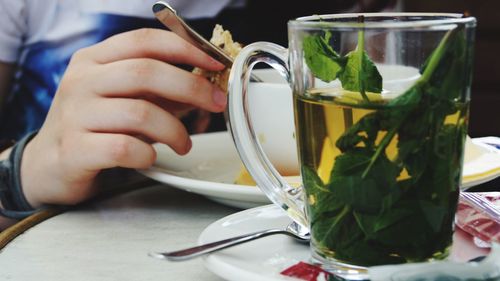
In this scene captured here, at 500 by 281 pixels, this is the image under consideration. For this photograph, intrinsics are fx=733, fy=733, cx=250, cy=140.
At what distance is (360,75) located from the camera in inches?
19.1

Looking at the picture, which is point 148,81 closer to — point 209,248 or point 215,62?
point 215,62

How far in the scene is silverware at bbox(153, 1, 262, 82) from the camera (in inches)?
26.0

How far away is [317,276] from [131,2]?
2.63 feet

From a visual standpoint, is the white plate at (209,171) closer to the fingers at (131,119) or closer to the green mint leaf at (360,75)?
the fingers at (131,119)

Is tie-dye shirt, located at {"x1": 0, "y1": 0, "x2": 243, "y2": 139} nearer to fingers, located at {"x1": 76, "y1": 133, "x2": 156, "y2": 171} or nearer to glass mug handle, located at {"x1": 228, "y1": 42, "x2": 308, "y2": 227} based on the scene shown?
fingers, located at {"x1": 76, "y1": 133, "x2": 156, "y2": 171}

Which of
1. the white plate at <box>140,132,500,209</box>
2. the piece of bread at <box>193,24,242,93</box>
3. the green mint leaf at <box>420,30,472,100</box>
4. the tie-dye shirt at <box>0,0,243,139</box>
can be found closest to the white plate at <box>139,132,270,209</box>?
the white plate at <box>140,132,500,209</box>

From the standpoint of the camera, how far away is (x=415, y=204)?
459mm

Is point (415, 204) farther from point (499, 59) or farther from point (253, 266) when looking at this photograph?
point (499, 59)

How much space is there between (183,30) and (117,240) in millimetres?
210

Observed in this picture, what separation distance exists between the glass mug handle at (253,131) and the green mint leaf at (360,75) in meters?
0.06

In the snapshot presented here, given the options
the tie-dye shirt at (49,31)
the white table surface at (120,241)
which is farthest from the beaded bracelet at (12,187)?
the tie-dye shirt at (49,31)

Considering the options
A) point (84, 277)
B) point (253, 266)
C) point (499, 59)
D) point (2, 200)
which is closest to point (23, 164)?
point (2, 200)

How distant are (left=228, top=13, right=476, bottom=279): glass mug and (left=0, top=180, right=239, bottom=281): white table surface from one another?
0.12 m

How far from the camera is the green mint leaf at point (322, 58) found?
0.48 m
